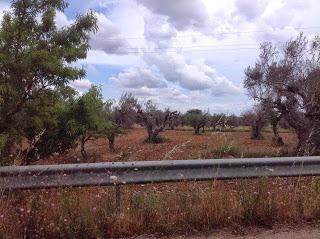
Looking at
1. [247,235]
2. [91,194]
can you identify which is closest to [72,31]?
[91,194]

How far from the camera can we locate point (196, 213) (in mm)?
6094

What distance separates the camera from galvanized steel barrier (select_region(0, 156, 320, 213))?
5.98 m

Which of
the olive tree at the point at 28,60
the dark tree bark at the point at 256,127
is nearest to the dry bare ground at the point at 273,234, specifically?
the olive tree at the point at 28,60

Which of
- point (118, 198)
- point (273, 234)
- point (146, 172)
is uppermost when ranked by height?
point (146, 172)

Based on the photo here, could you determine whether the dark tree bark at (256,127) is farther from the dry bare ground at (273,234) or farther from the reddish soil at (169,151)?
the dry bare ground at (273,234)

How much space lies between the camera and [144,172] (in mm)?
6328

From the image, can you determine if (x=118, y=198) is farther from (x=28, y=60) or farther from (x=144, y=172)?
(x=28, y=60)

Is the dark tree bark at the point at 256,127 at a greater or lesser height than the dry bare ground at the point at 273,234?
greater

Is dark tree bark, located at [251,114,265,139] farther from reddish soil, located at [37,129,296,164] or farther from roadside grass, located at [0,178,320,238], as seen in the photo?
roadside grass, located at [0,178,320,238]

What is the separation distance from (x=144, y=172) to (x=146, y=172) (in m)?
0.03

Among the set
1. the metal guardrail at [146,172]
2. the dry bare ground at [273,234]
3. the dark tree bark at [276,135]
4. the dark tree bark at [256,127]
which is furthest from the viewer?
the dark tree bark at [256,127]

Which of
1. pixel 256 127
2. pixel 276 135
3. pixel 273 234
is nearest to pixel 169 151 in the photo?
pixel 273 234

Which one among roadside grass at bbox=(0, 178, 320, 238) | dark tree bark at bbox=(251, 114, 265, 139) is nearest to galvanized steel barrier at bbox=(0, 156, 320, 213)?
roadside grass at bbox=(0, 178, 320, 238)

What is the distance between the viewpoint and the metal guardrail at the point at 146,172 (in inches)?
236
